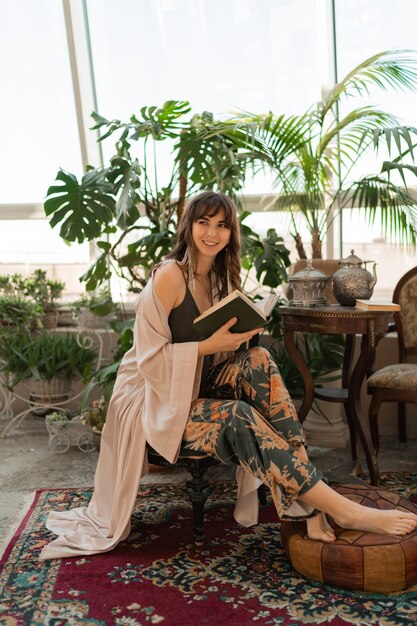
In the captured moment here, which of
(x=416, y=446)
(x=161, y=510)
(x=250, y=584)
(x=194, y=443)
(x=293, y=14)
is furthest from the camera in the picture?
(x=293, y=14)

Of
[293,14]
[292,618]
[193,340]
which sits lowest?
[292,618]

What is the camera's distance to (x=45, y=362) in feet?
13.0

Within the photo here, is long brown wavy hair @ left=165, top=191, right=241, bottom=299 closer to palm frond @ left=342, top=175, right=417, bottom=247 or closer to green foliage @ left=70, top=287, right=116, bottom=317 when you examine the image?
palm frond @ left=342, top=175, right=417, bottom=247

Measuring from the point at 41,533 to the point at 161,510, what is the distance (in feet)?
1.56

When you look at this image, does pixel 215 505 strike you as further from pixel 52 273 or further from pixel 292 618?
pixel 52 273

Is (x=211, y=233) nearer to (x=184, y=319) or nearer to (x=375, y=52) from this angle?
(x=184, y=319)

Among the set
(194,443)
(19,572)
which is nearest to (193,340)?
(194,443)

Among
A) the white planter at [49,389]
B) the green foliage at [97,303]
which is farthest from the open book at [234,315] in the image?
the white planter at [49,389]

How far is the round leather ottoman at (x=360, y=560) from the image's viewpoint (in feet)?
6.66

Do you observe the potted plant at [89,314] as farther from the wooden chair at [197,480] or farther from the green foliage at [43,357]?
the wooden chair at [197,480]

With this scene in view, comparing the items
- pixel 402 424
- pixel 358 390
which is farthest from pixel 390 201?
pixel 402 424

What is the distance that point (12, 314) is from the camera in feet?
13.5

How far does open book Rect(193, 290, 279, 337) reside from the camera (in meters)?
2.29

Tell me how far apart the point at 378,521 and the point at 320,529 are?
0.56ft
